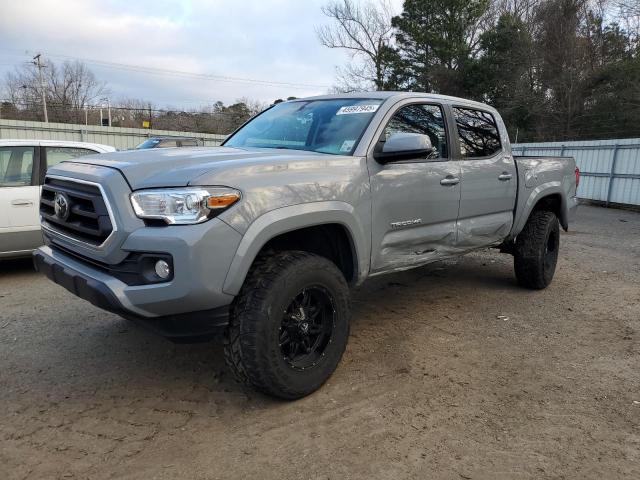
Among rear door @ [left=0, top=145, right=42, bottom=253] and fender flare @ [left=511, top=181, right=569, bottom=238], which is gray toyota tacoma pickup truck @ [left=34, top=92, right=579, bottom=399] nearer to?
fender flare @ [left=511, top=181, right=569, bottom=238]

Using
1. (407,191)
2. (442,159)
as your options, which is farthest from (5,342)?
(442,159)

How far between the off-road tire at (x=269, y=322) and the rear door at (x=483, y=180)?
6.01 ft

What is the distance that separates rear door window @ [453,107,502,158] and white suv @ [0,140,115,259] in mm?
4726

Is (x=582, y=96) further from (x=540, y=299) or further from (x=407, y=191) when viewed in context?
(x=407, y=191)

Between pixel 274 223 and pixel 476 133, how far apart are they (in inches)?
105

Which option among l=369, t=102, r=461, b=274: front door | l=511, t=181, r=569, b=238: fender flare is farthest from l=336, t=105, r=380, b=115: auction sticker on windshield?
l=511, t=181, r=569, b=238: fender flare

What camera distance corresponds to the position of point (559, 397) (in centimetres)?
311

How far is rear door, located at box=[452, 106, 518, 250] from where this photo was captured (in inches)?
169

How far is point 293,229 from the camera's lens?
2896 millimetres

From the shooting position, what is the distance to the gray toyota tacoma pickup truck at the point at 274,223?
8.34ft

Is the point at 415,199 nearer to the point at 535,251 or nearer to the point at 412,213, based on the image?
the point at 412,213

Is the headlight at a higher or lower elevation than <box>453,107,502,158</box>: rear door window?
lower

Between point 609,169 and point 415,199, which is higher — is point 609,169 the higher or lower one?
the higher one

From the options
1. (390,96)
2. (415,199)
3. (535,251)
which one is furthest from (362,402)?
(535,251)
